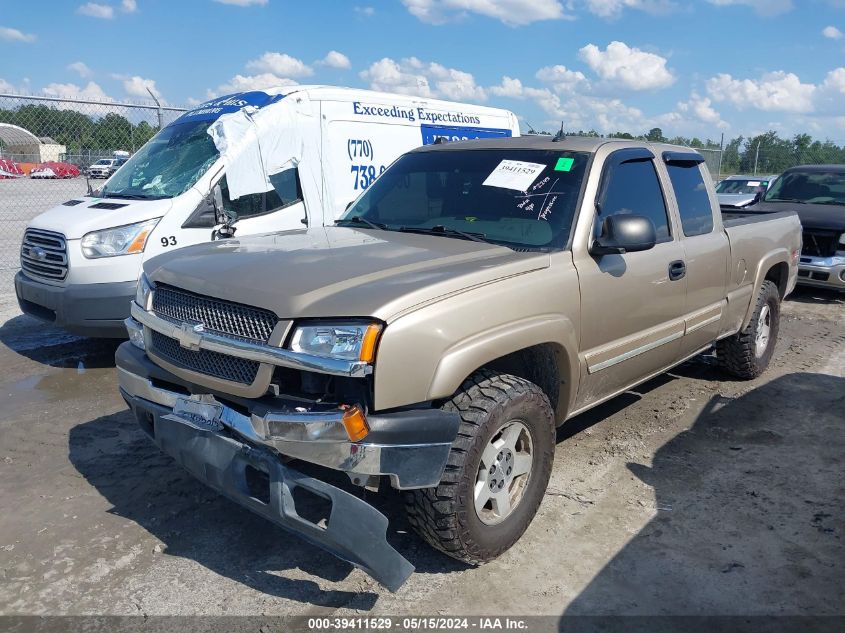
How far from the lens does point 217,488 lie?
2.92 metres

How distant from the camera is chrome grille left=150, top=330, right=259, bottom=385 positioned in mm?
2828

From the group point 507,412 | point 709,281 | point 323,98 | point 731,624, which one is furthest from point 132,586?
point 323,98

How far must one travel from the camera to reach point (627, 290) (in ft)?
12.6

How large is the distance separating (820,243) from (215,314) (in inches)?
350

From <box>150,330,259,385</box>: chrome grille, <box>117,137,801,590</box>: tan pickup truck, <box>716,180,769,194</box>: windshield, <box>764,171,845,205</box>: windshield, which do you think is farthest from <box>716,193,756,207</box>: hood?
<box>150,330,259,385</box>: chrome grille

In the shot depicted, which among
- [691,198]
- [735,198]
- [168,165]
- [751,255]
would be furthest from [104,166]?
[735,198]

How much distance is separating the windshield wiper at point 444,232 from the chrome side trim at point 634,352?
2.98 ft

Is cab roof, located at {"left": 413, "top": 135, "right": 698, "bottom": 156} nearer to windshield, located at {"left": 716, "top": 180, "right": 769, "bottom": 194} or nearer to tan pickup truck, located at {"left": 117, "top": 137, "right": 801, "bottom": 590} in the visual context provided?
tan pickup truck, located at {"left": 117, "top": 137, "right": 801, "bottom": 590}

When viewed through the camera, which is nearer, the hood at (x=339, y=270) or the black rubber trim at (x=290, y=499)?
the black rubber trim at (x=290, y=499)

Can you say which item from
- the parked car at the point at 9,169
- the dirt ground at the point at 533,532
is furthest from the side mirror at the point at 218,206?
the parked car at the point at 9,169

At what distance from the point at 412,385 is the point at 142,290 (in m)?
1.65

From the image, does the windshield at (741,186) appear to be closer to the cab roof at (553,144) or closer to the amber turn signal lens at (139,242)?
the cab roof at (553,144)

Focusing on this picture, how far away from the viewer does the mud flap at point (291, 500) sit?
8.52 feet

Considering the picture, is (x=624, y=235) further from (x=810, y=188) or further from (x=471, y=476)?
(x=810, y=188)
